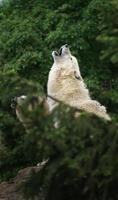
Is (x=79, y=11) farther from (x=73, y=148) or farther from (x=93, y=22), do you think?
(x=73, y=148)

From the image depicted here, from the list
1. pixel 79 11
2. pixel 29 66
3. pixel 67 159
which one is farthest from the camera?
pixel 79 11

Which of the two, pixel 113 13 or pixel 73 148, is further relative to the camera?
pixel 113 13

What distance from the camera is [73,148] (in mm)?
5023

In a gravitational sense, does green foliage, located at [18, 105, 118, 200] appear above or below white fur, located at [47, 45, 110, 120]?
above

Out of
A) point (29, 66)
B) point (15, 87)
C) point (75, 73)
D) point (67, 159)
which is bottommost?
point (29, 66)

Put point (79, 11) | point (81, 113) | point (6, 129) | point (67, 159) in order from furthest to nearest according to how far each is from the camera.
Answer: point (79, 11) < point (6, 129) < point (81, 113) < point (67, 159)

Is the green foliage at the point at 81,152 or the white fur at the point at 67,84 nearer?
the green foliage at the point at 81,152

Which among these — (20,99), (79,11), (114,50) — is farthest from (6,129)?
(79,11)

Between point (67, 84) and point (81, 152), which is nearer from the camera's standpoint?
point (81, 152)

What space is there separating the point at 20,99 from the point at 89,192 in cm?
98

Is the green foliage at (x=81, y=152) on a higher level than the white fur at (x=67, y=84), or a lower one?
higher

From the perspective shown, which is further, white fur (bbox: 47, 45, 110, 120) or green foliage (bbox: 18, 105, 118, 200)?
white fur (bbox: 47, 45, 110, 120)

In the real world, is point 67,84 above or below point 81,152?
below

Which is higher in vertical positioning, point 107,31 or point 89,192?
point 107,31
